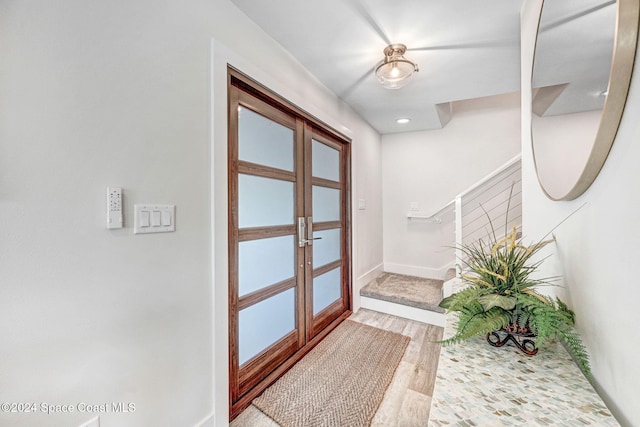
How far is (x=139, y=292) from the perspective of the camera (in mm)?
1012

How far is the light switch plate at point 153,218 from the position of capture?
1002mm

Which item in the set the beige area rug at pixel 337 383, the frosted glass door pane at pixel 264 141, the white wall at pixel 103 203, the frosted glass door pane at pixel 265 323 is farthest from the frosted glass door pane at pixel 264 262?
the beige area rug at pixel 337 383

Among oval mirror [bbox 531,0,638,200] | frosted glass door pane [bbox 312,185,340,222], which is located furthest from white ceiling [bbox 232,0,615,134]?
frosted glass door pane [bbox 312,185,340,222]

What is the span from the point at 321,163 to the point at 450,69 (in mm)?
1263

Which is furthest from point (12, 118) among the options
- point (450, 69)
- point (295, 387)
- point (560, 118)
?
point (450, 69)

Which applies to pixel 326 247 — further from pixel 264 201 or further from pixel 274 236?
pixel 264 201

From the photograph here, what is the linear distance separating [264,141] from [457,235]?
204 cm

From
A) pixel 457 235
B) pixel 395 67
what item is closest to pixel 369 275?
pixel 457 235

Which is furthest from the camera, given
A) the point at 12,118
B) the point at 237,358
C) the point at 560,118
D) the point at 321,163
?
the point at 321,163

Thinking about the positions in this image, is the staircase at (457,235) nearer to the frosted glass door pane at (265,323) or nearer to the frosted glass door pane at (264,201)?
the frosted glass door pane at (265,323)

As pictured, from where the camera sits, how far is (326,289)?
248 centimetres

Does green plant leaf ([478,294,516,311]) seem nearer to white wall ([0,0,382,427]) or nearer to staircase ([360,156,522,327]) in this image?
white wall ([0,0,382,427])

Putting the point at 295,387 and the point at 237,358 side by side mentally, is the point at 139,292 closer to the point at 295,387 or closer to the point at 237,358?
the point at 237,358

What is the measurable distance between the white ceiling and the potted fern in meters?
0.67
